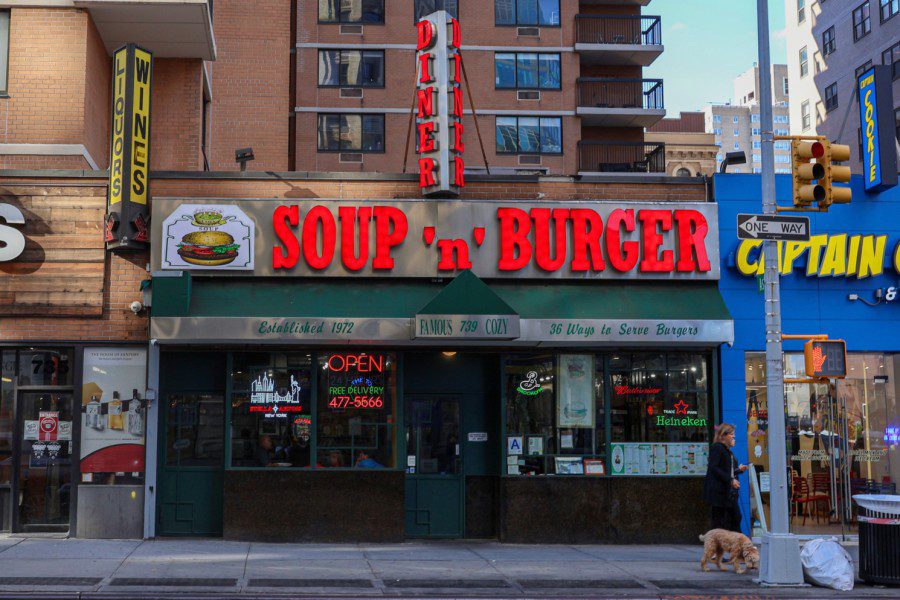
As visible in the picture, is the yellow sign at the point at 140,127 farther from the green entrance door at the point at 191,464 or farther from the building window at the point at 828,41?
the building window at the point at 828,41

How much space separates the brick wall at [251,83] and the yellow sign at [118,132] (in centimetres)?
1434

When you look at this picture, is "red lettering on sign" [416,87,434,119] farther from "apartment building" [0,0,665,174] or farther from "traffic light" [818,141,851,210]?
"apartment building" [0,0,665,174]

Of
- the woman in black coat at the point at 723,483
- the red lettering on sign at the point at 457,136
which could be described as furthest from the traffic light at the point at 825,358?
the red lettering on sign at the point at 457,136

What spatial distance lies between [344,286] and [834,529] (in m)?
9.13

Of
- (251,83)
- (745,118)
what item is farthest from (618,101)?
(745,118)

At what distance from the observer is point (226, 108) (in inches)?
1271

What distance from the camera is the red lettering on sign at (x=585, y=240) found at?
1563 cm

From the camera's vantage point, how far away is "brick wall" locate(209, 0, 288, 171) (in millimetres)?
31625

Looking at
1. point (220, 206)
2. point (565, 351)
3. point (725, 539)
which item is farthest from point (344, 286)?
point (725, 539)

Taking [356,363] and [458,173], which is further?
[356,363]

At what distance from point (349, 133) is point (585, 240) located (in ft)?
93.7

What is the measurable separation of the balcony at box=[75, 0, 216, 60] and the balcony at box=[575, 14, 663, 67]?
95.0ft

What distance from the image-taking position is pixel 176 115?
18953 millimetres

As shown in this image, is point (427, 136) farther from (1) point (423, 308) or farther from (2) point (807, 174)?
(2) point (807, 174)
